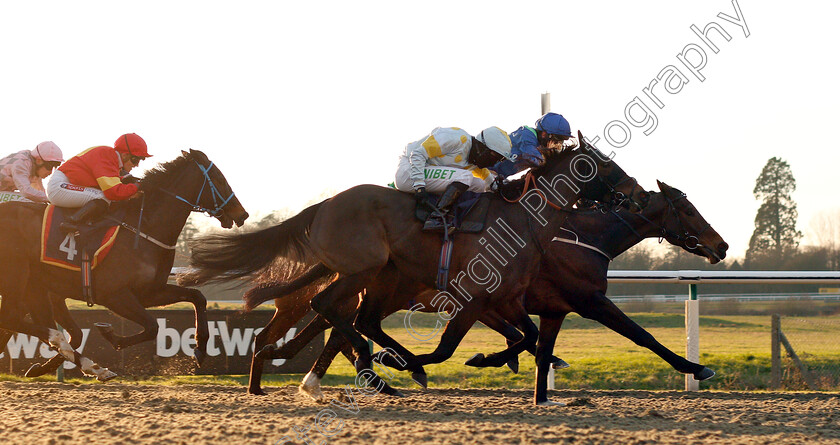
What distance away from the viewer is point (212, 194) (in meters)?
5.88

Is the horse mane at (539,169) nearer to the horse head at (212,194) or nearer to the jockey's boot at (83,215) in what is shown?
the horse head at (212,194)

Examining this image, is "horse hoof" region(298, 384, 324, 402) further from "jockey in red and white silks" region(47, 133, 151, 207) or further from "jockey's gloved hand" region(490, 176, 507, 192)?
"jockey in red and white silks" region(47, 133, 151, 207)

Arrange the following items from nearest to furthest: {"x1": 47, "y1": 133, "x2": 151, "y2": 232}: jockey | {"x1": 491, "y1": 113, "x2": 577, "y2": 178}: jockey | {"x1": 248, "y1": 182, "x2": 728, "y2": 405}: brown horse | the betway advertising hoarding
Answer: {"x1": 248, "y1": 182, "x2": 728, "y2": 405}: brown horse < {"x1": 491, "y1": 113, "x2": 577, "y2": 178}: jockey < {"x1": 47, "y1": 133, "x2": 151, "y2": 232}: jockey < the betway advertising hoarding

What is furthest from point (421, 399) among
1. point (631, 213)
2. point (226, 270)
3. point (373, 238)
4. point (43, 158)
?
point (43, 158)

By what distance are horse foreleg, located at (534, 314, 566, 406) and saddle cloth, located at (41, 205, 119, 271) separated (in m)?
2.89

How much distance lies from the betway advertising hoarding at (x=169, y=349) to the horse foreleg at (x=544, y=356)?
252 centimetres

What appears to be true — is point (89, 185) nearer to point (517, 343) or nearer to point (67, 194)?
point (67, 194)

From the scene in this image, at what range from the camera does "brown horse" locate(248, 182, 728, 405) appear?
5152 millimetres

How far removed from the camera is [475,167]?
206 inches

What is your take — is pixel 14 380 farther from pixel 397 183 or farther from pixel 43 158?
pixel 397 183

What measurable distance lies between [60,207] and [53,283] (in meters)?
0.52

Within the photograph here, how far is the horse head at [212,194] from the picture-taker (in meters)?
5.88

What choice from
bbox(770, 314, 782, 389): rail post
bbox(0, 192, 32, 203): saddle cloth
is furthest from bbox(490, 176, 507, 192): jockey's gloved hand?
bbox(0, 192, 32, 203): saddle cloth

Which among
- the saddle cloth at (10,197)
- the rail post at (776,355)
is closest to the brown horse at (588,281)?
the rail post at (776,355)
